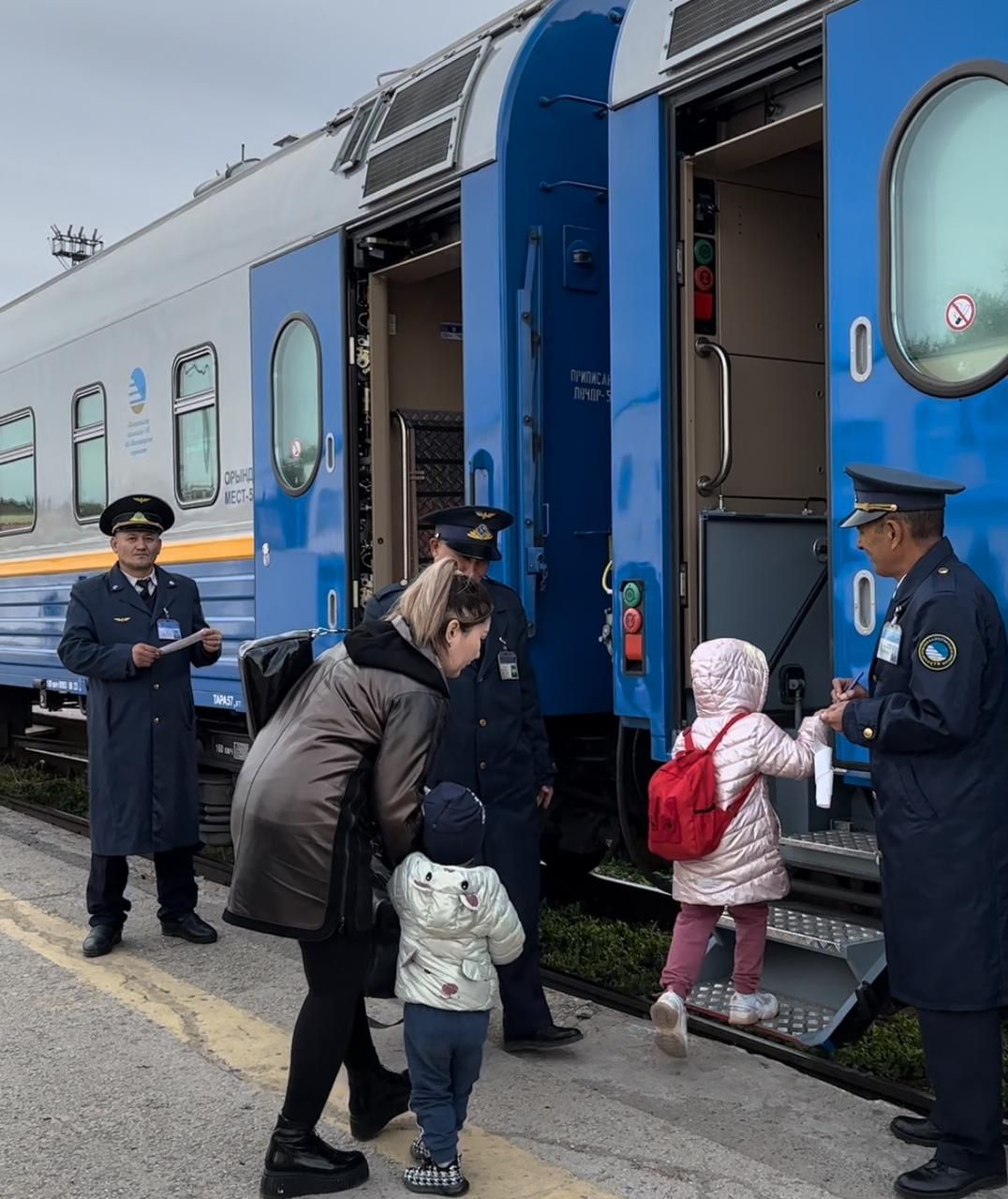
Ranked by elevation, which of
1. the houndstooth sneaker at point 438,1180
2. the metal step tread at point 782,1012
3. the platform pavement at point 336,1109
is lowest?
the platform pavement at point 336,1109

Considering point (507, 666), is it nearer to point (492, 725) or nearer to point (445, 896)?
point (492, 725)

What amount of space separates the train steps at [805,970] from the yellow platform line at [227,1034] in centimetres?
96

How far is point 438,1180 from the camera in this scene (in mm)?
3271

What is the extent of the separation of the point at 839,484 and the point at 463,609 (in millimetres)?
1263

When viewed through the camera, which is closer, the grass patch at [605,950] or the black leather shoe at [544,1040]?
the black leather shoe at [544,1040]

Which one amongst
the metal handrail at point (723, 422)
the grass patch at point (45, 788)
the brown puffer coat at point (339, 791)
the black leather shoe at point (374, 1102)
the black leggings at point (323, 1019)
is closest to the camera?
the brown puffer coat at point (339, 791)

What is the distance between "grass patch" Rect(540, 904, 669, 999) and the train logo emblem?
3598 millimetres

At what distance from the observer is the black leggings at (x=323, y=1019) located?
3.24 m

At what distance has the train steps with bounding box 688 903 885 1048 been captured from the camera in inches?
154

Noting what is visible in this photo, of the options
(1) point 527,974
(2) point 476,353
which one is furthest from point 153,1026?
(2) point 476,353

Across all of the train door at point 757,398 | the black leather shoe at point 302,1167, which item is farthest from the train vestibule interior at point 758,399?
the black leather shoe at point 302,1167

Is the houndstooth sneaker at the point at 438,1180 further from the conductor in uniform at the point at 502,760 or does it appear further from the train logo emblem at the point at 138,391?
the train logo emblem at the point at 138,391

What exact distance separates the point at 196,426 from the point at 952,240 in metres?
4.53

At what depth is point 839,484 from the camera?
Result: 3947 mm
